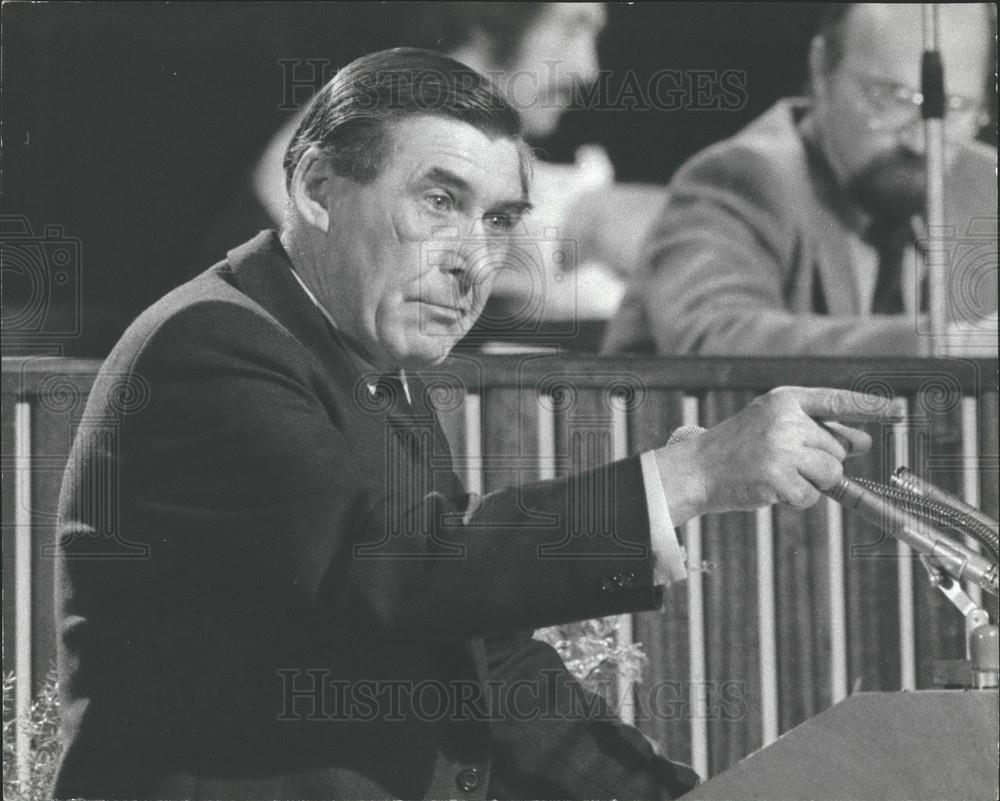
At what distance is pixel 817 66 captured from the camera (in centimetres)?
242

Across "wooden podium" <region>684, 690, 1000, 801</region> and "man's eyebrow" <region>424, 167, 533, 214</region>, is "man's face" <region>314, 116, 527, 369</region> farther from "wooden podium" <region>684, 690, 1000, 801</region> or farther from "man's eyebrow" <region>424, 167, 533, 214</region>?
"wooden podium" <region>684, 690, 1000, 801</region>

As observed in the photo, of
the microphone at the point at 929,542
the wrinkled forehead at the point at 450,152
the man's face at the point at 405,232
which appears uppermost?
the wrinkled forehead at the point at 450,152

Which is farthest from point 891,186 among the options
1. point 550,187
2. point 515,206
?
point 515,206

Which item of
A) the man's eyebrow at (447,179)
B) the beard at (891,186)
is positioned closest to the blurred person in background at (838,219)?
the beard at (891,186)

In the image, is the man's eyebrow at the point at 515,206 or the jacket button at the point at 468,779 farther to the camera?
the man's eyebrow at the point at 515,206

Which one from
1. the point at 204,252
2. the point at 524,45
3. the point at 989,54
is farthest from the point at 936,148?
the point at 204,252

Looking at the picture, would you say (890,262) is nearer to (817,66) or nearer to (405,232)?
(817,66)

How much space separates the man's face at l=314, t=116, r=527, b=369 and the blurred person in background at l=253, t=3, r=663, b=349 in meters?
0.22

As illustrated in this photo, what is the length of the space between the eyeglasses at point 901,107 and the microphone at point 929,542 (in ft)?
3.88

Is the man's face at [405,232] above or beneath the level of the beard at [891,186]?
beneath

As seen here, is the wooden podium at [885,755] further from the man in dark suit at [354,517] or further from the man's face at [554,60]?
the man's face at [554,60]

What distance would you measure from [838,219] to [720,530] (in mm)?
630

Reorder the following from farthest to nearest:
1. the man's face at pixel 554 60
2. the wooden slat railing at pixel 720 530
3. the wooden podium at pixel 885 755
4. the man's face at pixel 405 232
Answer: the man's face at pixel 554 60 → the wooden slat railing at pixel 720 530 → the man's face at pixel 405 232 → the wooden podium at pixel 885 755

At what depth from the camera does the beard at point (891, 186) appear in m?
2.43
